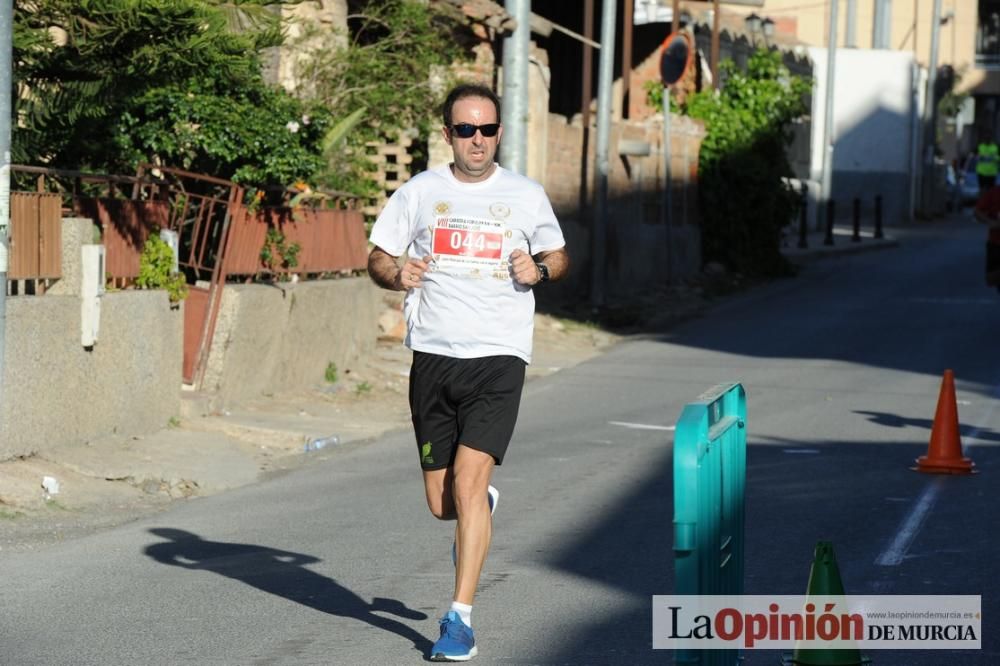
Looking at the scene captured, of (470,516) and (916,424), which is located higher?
(470,516)

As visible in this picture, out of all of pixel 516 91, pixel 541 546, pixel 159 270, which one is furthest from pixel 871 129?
pixel 541 546

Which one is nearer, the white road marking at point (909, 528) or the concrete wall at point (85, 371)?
the white road marking at point (909, 528)

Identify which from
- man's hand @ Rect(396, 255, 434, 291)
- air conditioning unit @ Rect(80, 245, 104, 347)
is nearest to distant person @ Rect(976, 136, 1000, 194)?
air conditioning unit @ Rect(80, 245, 104, 347)

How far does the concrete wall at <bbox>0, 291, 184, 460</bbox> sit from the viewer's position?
1016cm

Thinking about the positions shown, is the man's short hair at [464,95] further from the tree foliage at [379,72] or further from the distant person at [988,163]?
the distant person at [988,163]

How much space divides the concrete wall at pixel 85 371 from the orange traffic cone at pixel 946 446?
5.31 m

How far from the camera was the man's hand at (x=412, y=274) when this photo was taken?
603 cm

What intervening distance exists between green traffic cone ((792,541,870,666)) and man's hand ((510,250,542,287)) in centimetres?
148

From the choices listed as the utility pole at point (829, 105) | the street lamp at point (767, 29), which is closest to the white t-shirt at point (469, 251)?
the utility pole at point (829, 105)

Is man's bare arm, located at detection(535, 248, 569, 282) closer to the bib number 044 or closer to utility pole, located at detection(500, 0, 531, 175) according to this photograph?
the bib number 044

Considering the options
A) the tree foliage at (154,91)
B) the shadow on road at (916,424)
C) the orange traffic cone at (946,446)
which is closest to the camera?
the tree foliage at (154,91)

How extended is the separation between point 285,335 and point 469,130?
825 cm

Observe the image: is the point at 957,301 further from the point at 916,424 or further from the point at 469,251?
the point at 469,251

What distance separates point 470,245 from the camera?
240 inches
